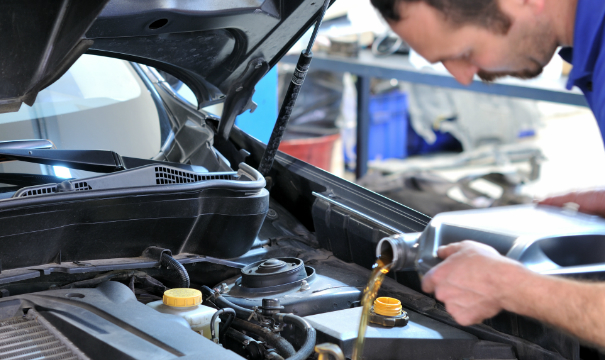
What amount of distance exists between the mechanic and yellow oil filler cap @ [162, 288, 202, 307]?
50 centimetres

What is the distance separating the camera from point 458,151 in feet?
20.2

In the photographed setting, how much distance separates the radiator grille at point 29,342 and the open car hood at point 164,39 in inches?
19.0

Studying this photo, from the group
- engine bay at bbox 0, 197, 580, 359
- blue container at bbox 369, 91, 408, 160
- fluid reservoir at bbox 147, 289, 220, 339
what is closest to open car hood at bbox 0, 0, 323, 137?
engine bay at bbox 0, 197, 580, 359

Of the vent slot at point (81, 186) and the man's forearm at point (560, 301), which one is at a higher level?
the vent slot at point (81, 186)

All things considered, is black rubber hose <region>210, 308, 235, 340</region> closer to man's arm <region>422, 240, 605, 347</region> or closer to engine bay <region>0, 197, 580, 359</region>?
engine bay <region>0, 197, 580, 359</region>

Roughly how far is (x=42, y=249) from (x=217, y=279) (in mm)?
451

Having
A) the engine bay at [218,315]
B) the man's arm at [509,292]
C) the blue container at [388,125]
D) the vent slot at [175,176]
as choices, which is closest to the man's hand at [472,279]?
the man's arm at [509,292]

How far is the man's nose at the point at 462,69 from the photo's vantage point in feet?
3.67

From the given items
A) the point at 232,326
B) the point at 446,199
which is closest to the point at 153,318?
the point at 232,326

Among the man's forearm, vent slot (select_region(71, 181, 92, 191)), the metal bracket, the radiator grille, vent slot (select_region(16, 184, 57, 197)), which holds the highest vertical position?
the metal bracket

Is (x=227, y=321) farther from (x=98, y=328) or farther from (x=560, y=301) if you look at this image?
(x=560, y=301)

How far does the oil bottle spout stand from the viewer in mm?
1102

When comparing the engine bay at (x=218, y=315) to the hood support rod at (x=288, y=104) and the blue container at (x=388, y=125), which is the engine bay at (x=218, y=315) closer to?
the hood support rod at (x=288, y=104)

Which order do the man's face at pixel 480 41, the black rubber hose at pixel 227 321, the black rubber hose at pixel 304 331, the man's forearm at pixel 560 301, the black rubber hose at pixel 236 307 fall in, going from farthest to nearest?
the black rubber hose at pixel 236 307 → the black rubber hose at pixel 227 321 → the black rubber hose at pixel 304 331 → the man's face at pixel 480 41 → the man's forearm at pixel 560 301
